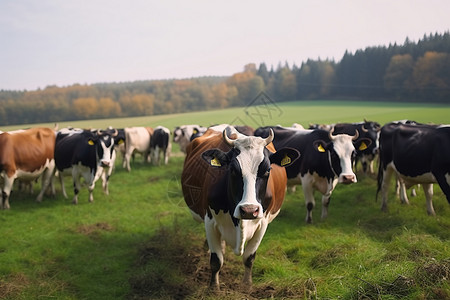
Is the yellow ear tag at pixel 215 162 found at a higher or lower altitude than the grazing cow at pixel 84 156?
higher

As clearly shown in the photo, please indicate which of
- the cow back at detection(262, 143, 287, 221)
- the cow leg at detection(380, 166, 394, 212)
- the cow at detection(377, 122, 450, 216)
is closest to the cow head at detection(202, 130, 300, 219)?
the cow back at detection(262, 143, 287, 221)

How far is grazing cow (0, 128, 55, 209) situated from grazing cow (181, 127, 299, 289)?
22.5ft

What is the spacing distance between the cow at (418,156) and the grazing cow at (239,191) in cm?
422

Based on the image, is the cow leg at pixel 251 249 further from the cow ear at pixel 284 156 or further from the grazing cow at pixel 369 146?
the grazing cow at pixel 369 146

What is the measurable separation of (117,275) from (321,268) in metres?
3.32

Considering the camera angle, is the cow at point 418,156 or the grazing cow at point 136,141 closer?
the cow at point 418,156

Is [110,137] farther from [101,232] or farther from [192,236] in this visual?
[192,236]

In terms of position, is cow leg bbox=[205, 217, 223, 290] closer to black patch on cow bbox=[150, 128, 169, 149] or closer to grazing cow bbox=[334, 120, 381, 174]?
grazing cow bbox=[334, 120, 381, 174]

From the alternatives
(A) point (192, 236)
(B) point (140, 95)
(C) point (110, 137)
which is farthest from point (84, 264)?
(B) point (140, 95)

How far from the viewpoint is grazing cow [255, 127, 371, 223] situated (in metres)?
7.36

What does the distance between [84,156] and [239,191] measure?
7.93 m

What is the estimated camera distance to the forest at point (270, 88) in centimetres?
1133

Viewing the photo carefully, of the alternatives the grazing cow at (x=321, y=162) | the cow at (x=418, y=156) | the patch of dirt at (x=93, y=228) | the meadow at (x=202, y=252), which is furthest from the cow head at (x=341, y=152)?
the patch of dirt at (x=93, y=228)

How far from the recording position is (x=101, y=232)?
7.72 metres
